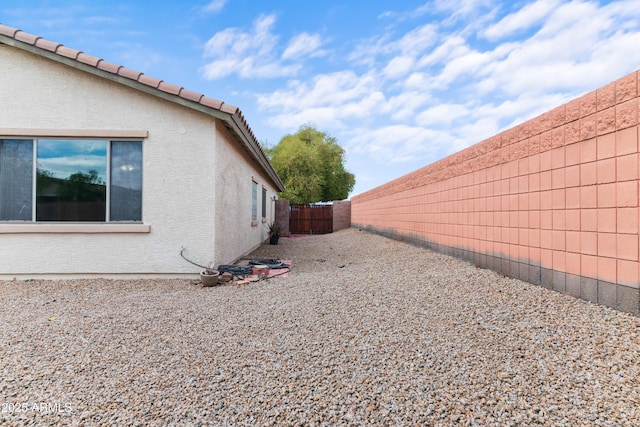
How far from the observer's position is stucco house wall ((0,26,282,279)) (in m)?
5.81

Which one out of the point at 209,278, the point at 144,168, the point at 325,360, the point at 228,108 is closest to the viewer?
the point at 325,360

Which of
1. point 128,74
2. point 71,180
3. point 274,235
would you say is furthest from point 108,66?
point 274,235

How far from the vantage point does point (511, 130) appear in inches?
214

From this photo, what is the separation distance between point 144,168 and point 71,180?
134 cm

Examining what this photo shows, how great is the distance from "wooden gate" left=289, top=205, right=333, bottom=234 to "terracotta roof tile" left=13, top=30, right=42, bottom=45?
55.0 feet

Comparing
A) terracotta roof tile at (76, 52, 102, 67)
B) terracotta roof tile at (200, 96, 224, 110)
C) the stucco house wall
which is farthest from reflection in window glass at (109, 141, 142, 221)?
terracotta roof tile at (200, 96, 224, 110)

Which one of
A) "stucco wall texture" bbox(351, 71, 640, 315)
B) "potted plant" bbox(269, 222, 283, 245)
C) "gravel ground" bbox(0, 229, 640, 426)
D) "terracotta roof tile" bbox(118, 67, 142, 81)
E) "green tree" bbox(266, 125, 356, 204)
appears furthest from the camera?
"green tree" bbox(266, 125, 356, 204)

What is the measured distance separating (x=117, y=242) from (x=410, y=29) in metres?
8.78

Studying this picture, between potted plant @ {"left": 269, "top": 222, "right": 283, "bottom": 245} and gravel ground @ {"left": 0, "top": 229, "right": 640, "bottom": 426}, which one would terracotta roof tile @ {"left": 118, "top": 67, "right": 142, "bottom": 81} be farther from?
potted plant @ {"left": 269, "top": 222, "right": 283, "bottom": 245}

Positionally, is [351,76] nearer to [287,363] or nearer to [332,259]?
[332,259]

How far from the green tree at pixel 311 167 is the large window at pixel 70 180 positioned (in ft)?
71.6

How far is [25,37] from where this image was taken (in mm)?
5621

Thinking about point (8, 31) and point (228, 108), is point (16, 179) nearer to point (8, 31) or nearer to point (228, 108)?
point (8, 31)

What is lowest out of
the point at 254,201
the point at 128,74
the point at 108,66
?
the point at 254,201
